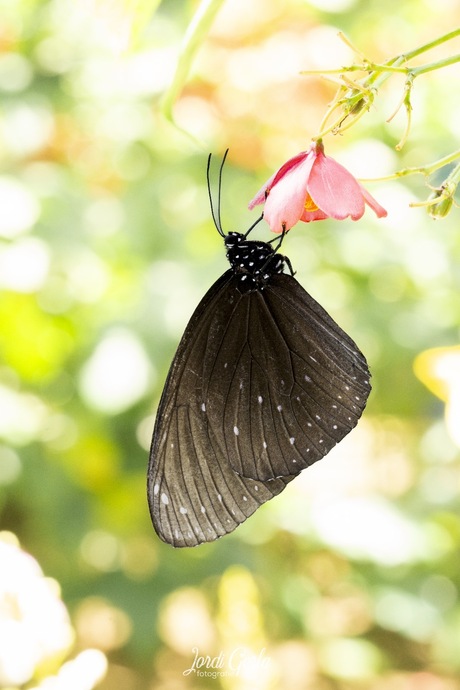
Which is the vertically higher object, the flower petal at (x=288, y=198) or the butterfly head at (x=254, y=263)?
the butterfly head at (x=254, y=263)

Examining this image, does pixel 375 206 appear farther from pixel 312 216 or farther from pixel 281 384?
pixel 281 384

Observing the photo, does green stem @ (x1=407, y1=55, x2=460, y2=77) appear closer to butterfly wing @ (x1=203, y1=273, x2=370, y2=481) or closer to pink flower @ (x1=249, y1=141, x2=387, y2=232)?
pink flower @ (x1=249, y1=141, x2=387, y2=232)

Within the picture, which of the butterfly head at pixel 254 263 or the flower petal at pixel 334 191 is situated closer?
the flower petal at pixel 334 191

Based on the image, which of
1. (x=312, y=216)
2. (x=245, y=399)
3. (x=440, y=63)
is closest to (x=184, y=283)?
(x=245, y=399)

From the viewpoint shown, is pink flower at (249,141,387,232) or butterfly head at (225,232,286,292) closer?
pink flower at (249,141,387,232)

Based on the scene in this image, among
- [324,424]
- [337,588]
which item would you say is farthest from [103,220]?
[337,588]

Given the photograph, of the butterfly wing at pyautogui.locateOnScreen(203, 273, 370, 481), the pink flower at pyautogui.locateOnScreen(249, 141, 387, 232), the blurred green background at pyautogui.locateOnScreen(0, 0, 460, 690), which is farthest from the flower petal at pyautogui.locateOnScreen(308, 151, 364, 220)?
the blurred green background at pyautogui.locateOnScreen(0, 0, 460, 690)

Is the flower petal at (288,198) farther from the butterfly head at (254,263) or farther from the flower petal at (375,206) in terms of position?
the butterfly head at (254,263)

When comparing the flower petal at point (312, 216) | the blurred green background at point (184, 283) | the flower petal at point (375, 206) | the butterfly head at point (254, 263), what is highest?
the blurred green background at point (184, 283)

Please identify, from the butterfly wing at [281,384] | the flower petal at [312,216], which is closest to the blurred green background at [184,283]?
the butterfly wing at [281,384]
